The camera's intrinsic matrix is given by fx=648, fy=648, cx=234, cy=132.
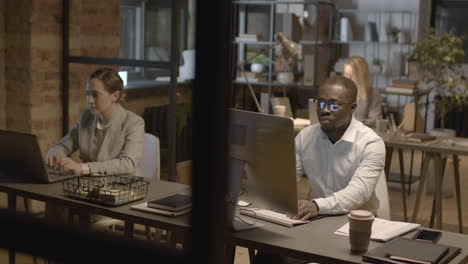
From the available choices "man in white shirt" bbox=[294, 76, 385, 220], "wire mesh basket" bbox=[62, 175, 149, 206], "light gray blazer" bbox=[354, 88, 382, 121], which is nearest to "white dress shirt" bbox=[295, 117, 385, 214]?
"man in white shirt" bbox=[294, 76, 385, 220]

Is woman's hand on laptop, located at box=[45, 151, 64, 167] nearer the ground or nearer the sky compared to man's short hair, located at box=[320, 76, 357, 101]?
nearer the ground

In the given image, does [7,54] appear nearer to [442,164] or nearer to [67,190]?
[67,190]

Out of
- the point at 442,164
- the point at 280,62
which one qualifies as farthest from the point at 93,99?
the point at 280,62

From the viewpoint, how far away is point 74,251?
35 centimetres

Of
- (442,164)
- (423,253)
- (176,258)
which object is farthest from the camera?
(442,164)

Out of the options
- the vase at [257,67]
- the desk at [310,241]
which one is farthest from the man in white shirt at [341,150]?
the vase at [257,67]

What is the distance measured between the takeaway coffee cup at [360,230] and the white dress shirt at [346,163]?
0.48 m

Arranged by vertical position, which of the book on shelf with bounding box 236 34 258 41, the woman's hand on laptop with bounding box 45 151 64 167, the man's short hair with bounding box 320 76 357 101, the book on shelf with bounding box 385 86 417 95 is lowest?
the woman's hand on laptop with bounding box 45 151 64 167

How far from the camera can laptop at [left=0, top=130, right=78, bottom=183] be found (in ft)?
8.71

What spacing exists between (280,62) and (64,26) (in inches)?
155

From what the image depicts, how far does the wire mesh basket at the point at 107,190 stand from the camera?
8.18 feet

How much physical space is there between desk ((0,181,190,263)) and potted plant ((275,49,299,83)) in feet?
17.6

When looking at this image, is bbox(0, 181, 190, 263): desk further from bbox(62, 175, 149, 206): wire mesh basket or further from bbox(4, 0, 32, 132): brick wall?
bbox(4, 0, 32, 132): brick wall

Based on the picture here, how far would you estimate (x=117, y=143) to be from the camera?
127 inches
